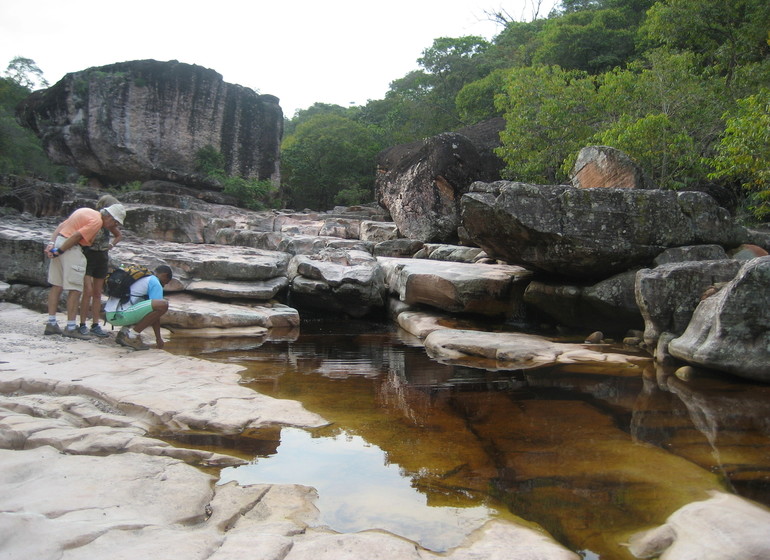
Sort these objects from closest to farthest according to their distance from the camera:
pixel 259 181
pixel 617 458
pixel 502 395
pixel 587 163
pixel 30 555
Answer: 1. pixel 30 555
2. pixel 617 458
3. pixel 502 395
4. pixel 587 163
5. pixel 259 181

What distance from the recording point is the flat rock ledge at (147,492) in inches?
85.9

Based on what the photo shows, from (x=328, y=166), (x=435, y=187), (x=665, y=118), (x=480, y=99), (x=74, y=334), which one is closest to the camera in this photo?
(x=74, y=334)

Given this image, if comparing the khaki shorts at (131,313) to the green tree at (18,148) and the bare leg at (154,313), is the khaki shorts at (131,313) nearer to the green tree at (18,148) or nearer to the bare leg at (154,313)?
the bare leg at (154,313)

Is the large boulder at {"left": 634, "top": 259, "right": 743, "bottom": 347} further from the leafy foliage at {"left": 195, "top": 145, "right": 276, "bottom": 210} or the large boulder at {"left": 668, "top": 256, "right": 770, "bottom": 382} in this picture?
the leafy foliage at {"left": 195, "top": 145, "right": 276, "bottom": 210}

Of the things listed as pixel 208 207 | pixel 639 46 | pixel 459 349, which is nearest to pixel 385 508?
pixel 459 349

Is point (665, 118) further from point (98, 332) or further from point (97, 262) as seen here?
point (98, 332)

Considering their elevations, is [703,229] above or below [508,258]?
above

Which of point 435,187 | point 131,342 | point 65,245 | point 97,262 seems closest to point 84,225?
point 65,245

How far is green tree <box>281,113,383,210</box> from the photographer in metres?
30.3

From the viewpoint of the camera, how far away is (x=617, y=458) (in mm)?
3535

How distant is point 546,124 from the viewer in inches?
572

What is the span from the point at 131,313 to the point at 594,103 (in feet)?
42.5

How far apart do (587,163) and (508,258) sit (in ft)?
9.33

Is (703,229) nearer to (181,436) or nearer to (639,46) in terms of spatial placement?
(181,436)
